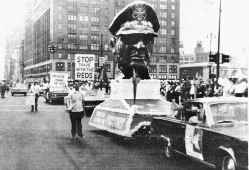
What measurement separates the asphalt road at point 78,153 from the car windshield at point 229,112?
1183 millimetres

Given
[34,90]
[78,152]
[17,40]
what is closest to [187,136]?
[78,152]

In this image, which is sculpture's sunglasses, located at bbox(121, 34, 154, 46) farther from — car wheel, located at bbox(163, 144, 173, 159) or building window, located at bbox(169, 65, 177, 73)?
building window, located at bbox(169, 65, 177, 73)

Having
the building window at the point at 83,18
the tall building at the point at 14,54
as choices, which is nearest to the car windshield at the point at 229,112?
the building window at the point at 83,18

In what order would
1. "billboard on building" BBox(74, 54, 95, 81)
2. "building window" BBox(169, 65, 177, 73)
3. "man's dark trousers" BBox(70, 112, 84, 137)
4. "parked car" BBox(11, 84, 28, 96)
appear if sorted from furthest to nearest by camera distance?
"building window" BBox(169, 65, 177, 73), "parked car" BBox(11, 84, 28, 96), "billboard on building" BBox(74, 54, 95, 81), "man's dark trousers" BBox(70, 112, 84, 137)

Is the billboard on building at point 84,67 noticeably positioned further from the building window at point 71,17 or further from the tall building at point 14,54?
the tall building at point 14,54

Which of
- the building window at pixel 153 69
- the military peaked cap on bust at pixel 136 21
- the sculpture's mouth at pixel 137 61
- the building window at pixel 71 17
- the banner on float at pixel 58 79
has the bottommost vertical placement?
the banner on float at pixel 58 79

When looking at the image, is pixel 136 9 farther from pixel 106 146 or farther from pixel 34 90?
pixel 34 90

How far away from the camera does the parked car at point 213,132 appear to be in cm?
607

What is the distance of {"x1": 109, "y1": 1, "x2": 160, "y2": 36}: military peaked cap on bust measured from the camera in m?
14.0

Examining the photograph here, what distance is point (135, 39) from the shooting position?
13.9 m

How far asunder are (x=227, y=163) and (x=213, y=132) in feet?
1.93

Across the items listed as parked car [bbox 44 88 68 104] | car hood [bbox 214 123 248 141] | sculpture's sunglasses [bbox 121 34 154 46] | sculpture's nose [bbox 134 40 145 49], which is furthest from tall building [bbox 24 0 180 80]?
car hood [bbox 214 123 248 141]

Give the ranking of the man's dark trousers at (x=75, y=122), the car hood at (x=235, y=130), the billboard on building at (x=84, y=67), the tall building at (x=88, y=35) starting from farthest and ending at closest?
the tall building at (x=88, y=35) → the billboard on building at (x=84, y=67) → the man's dark trousers at (x=75, y=122) → the car hood at (x=235, y=130)

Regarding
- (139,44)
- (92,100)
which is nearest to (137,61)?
(139,44)
